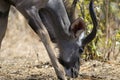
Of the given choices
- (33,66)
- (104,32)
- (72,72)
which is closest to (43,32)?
(72,72)

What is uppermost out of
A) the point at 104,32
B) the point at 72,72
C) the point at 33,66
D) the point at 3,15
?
the point at 3,15

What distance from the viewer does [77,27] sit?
290 inches

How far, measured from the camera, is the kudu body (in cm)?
682

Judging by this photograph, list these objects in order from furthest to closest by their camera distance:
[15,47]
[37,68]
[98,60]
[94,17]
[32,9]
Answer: [15,47] < [98,60] < [37,68] < [94,17] < [32,9]

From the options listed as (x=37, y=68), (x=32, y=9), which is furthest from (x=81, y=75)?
(x=32, y=9)

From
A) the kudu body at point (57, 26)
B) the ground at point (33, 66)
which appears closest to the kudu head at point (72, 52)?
the kudu body at point (57, 26)

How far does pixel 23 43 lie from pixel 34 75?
4.36 meters

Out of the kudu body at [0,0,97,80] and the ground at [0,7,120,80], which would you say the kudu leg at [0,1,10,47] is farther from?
the ground at [0,7,120,80]

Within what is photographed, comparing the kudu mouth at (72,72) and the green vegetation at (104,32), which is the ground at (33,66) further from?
the green vegetation at (104,32)

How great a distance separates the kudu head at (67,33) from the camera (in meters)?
7.31

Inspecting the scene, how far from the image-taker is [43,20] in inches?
289

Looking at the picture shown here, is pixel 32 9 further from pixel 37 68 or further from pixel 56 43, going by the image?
pixel 37 68

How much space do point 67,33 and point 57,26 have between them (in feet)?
0.69

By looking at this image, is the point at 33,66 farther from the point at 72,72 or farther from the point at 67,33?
the point at 67,33
